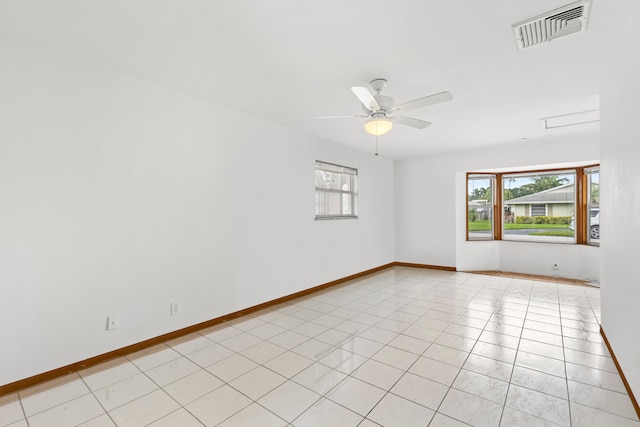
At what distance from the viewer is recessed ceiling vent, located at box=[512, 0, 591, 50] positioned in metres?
1.86

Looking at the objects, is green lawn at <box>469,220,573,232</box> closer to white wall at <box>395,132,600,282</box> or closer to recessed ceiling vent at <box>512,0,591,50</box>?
white wall at <box>395,132,600,282</box>

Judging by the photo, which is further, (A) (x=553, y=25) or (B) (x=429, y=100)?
(B) (x=429, y=100)

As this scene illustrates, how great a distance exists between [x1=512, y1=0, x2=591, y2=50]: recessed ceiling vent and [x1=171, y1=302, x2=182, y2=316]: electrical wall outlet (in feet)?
12.2

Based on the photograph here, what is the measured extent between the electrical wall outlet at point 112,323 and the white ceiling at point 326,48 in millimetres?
2205

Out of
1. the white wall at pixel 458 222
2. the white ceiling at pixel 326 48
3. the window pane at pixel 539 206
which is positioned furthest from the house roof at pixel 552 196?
the white ceiling at pixel 326 48

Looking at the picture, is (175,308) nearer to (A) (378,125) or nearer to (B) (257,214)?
(B) (257,214)

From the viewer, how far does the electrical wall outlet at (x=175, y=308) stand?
10.1ft

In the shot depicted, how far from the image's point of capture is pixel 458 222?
6.27m

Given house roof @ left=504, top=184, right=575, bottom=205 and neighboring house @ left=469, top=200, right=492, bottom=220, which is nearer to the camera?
house roof @ left=504, top=184, right=575, bottom=205

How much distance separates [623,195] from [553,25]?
4.21 ft

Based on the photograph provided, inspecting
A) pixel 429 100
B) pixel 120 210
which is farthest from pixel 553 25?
pixel 120 210

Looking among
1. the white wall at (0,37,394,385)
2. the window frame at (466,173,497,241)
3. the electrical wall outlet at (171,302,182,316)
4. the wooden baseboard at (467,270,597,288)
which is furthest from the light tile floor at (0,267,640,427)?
the window frame at (466,173,497,241)

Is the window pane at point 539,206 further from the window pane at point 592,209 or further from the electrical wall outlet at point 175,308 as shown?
the electrical wall outlet at point 175,308

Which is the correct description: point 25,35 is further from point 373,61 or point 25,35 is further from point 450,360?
point 450,360
